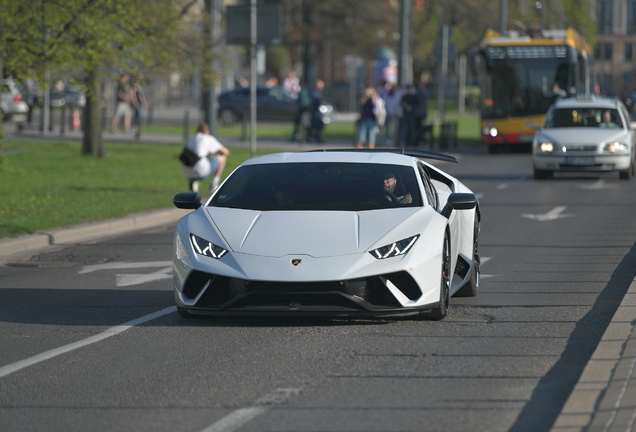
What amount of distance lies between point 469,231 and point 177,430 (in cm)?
463

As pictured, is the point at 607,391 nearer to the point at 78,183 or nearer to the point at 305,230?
the point at 305,230

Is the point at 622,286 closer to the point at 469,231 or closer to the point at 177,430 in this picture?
the point at 469,231

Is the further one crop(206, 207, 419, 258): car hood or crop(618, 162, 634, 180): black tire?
crop(618, 162, 634, 180): black tire

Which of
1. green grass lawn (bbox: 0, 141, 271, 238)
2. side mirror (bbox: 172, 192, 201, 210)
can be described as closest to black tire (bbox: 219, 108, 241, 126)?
green grass lawn (bbox: 0, 141, 271, 238)

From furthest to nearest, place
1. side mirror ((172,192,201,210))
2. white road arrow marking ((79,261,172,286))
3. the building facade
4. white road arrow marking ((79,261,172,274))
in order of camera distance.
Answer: the building facade < white road arrow marking ((79,261,172,274)) < white road arrow marking ((79,261,172,286)) < side mirror ((172,192,201,210))

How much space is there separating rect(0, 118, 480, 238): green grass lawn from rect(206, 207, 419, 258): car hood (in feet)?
20.8

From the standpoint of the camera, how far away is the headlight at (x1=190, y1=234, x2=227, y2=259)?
8016 mm

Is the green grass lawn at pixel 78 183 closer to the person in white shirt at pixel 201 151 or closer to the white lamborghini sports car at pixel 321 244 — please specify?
the person in white shirt at pixel 201 151

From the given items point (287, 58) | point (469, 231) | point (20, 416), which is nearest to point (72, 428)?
point (20, 416)

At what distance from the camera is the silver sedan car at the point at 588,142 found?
23156 millimetres

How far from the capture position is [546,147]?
76.8 feet

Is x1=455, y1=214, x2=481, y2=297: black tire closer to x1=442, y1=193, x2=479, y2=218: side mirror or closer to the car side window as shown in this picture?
the car side window

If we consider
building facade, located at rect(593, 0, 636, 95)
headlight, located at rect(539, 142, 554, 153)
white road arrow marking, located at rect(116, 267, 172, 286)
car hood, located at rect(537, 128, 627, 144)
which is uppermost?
building facade, located at rect(593, 0, 636, 95)

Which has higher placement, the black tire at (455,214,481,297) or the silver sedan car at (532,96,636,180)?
the silver sedan car at (532,96,636,180)
